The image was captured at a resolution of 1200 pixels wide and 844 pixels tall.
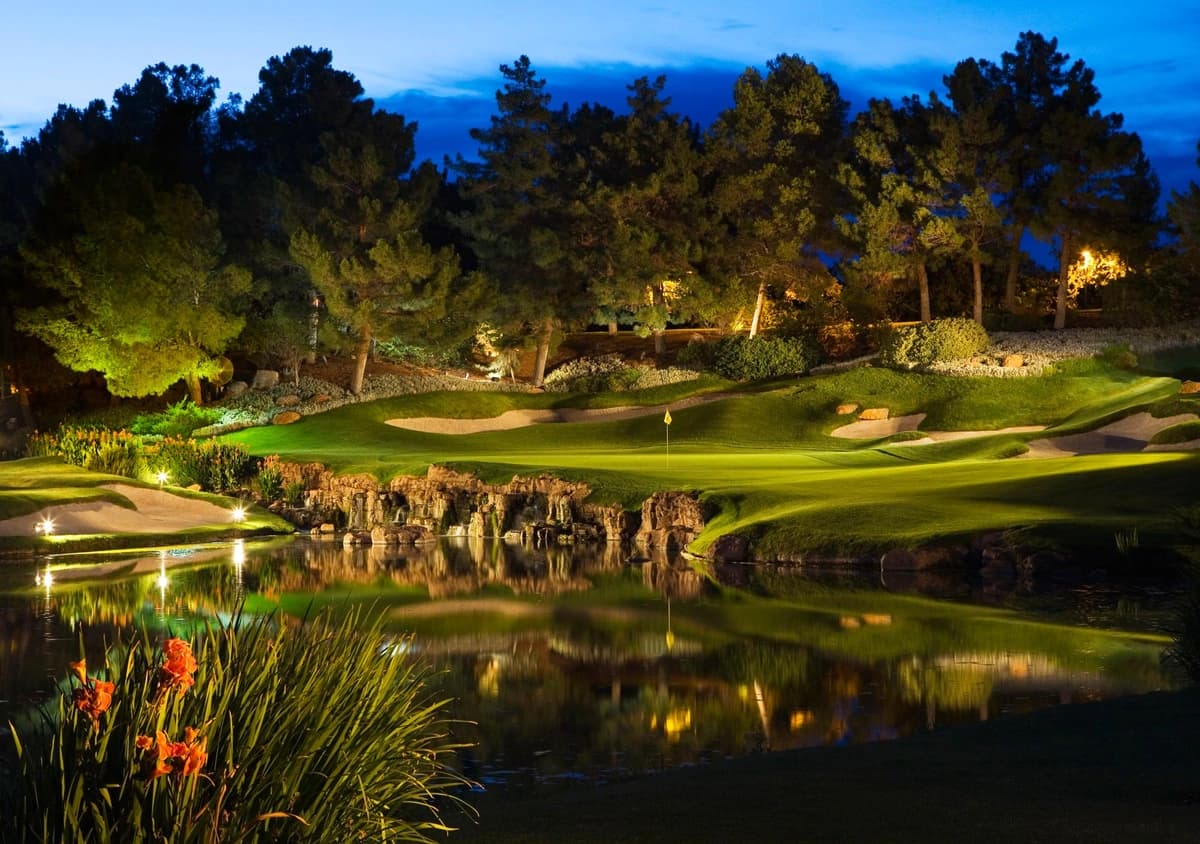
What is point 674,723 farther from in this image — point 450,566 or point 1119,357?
point 1119,357

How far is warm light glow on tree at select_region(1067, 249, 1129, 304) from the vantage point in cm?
5869

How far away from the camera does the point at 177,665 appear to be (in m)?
5.11

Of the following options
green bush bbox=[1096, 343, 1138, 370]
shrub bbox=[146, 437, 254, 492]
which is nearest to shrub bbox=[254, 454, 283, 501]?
shrub bbox=[146, 437, 254, 492]

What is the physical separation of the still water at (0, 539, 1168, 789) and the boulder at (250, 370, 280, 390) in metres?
31.7

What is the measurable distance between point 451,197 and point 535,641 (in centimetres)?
6265

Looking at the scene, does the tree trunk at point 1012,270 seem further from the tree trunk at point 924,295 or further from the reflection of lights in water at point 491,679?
the reflection of lights in water at point 491,679

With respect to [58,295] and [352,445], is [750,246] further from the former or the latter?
[58,295]

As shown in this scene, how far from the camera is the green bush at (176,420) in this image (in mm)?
50500

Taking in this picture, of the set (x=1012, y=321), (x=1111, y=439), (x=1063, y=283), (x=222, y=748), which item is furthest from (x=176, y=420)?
(x=222, y=748)

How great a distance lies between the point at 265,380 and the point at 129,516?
1138 inches

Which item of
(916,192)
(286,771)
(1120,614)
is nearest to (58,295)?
(916,192)

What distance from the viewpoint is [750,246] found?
2377 inches

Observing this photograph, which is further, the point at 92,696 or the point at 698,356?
the point at 698,356

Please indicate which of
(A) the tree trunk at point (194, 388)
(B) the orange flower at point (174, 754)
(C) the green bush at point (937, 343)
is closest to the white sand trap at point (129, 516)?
(A) the tree trunk at point (194, 388)
